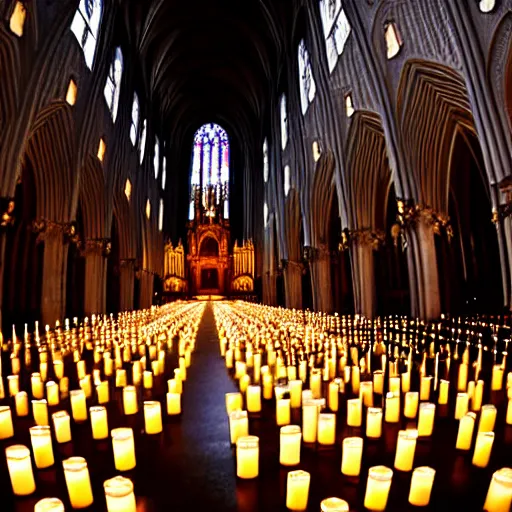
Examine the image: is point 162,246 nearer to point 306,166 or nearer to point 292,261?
point 292,261

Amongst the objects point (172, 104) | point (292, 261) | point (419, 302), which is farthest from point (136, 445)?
point (172, 104)

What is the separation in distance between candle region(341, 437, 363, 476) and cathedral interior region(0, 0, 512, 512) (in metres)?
0.01

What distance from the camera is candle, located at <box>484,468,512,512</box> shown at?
4.98 ft

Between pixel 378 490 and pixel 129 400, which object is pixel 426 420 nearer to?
pixel 378 490

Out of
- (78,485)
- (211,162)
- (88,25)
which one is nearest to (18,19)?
(88,25)

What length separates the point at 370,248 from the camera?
17.4 metres

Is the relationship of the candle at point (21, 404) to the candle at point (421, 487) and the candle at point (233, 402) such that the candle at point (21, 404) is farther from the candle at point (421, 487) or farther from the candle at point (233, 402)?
the candle at point (421, 487)

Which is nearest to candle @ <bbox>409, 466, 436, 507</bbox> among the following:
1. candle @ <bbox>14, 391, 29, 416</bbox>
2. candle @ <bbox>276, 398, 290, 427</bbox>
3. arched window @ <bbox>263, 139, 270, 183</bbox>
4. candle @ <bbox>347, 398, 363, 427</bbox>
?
candle @ <bbox>347, 398, 363, 427</bbox>

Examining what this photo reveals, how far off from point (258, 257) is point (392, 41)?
28.5 m

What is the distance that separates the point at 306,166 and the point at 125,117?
10452mm

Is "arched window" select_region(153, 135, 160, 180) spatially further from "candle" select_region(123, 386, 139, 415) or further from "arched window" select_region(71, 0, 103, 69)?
"candle" select_region(123, 386, 139, 415)

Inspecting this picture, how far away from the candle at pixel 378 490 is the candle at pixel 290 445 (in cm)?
48

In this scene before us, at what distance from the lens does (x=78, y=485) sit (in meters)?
1.63

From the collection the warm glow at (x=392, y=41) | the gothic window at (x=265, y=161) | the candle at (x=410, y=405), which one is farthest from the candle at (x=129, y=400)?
the gothic window at (x=265, y=161)
